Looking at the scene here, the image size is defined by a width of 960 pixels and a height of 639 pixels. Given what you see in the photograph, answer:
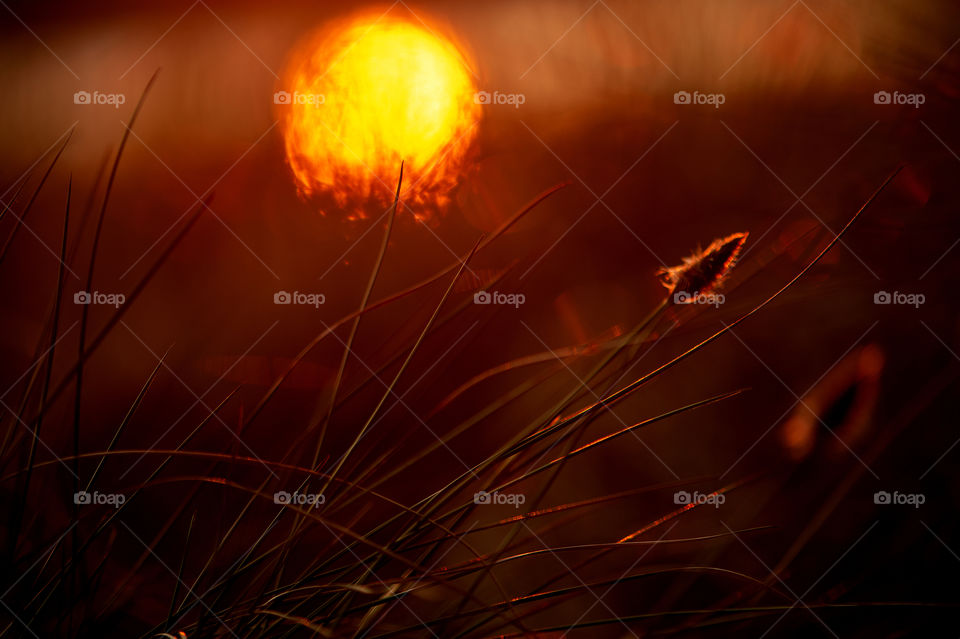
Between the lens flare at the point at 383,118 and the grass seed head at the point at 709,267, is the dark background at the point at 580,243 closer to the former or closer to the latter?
the lens flare at the point at 383,118

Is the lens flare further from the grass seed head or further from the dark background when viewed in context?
the grass seed head

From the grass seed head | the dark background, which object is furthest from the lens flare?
the grass seed head

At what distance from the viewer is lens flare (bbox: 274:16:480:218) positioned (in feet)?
2.90

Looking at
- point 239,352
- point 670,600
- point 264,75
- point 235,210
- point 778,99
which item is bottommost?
point 670,600

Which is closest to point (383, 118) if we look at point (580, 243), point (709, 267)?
point (580, 243)

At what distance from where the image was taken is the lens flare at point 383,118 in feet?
2.90

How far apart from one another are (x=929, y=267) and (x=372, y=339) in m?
0.77

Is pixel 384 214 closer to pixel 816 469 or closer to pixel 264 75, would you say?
pixel 264 75

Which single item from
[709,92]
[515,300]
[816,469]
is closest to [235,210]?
[515,300]

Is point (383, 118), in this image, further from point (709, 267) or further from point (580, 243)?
point (709, 267)

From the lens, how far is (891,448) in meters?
0.70

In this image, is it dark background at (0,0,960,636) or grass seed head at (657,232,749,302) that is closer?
grass seed head at (657,232,749,302)

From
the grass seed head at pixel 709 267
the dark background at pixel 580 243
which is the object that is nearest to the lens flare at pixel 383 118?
the dark background at pixel 580 243

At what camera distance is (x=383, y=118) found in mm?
892
